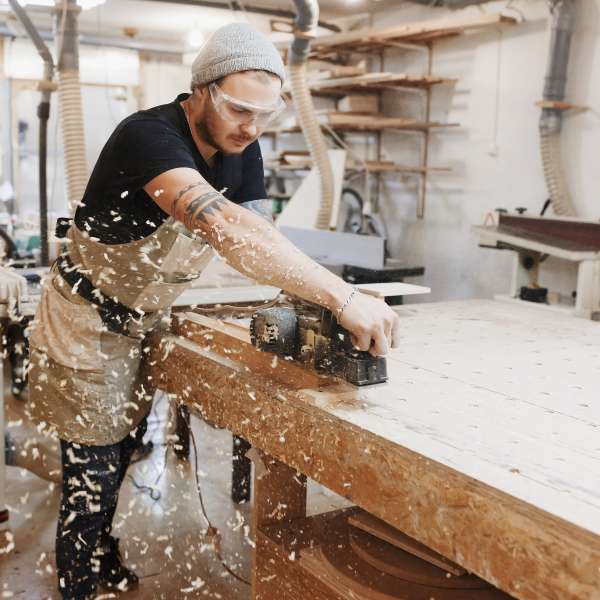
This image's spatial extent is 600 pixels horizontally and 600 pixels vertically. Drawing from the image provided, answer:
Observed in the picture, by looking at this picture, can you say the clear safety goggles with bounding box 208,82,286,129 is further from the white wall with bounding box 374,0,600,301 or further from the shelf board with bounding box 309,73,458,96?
the shelf board with bounding box 309,73,458,96

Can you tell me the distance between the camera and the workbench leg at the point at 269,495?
1677mm

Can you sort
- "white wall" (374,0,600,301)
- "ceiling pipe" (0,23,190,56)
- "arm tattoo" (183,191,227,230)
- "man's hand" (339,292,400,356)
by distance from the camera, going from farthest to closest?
"ceiling pipe" (0,23,190,56), "white wall" (374,0,600,301), "arm tattoo" (183,191,227,230), "man's hand" (339,292,400,356)

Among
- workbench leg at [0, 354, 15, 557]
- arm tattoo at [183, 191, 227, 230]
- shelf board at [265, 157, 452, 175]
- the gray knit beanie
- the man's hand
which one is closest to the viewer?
the man's hand

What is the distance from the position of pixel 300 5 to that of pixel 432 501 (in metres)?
2.91

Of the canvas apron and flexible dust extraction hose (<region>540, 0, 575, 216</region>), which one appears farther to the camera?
flexible dust extraction hose (<region>540, 0, 575, 216</region>)

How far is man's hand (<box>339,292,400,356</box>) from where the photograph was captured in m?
1.37

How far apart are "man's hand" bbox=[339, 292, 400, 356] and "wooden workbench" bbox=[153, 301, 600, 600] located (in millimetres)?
126

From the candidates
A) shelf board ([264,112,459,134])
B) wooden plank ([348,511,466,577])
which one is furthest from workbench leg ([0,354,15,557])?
shelf board ([264,112,459,134])

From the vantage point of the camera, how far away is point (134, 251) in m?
1.79

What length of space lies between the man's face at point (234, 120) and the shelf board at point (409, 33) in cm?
303

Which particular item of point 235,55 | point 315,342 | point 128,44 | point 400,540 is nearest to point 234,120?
point 235,55

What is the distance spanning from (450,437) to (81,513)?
3.58 ft

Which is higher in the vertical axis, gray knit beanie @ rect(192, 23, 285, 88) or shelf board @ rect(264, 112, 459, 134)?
shelf board @ rect(264, 112, 459, 134)

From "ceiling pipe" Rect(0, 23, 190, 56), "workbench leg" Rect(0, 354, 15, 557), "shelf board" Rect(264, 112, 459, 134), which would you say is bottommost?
"workbench leg" Rect(0, 354, 15, 557)
